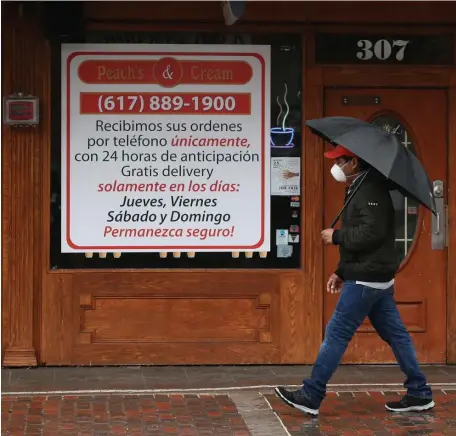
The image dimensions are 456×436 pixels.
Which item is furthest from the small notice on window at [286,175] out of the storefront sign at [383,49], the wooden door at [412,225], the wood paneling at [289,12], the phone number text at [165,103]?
the wood paneling at [289,12]

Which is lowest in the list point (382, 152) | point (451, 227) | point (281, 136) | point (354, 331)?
point (354, 331)

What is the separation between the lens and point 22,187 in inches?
272

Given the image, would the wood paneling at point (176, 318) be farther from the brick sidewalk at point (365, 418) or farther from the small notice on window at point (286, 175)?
the brick sidewalk at point (365, 418)

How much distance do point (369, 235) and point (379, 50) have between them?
235 cm

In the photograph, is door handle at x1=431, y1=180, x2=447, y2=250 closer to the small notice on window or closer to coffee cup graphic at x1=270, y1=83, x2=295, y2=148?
the small notice on window

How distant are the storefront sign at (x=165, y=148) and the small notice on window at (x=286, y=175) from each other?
82mm

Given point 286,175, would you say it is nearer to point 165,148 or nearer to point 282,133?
point 282,133

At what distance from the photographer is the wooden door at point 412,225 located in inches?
281

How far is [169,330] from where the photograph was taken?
7.06 metres

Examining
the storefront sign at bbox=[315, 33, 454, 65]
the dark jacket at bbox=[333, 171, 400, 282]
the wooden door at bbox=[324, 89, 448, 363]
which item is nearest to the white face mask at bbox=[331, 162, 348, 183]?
the dark jacket at bbox=[333, 171, 400, 282]

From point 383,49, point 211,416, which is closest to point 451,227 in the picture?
point 383,49

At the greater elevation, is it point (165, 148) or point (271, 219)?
point (165, 148)

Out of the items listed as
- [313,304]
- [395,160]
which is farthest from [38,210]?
[395,160]

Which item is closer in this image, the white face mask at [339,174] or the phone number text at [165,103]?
the white face mask at [339,174]
